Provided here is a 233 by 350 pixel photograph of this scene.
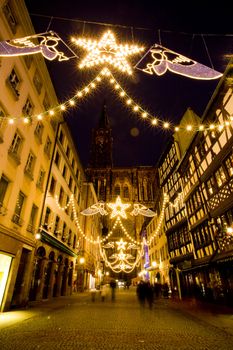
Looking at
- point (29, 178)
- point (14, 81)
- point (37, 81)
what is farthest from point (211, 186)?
point (37, 81)

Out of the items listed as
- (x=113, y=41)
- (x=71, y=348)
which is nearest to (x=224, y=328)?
(x=71, y=348)

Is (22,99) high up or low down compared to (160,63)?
up

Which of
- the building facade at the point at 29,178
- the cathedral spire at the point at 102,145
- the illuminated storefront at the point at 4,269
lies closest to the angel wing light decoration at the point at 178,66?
the building facade at the point at 29,178

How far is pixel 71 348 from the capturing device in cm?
495

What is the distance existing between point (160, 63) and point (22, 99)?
926cm

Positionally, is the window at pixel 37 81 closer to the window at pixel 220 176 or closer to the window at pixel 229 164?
the window at pixel 229 164

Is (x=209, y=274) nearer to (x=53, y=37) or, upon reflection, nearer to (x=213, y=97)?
(x=213, y=97)

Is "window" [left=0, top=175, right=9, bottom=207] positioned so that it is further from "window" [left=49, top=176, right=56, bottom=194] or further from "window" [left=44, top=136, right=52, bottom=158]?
"window" [left=49, top=176, right=56, bottom=194]

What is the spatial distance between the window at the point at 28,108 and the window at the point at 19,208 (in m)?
4.83

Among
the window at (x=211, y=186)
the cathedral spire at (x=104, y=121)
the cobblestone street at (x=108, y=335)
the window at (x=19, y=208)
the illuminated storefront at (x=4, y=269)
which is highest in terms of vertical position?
the cathedral spire at (x=104, y=121)

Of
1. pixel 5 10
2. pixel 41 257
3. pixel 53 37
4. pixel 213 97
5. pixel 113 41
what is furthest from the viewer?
pixel 41 257

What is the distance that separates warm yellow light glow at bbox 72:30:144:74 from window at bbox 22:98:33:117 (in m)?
7.34

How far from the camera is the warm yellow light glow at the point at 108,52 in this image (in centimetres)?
668

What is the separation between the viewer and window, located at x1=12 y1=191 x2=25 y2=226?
38.5 ft
